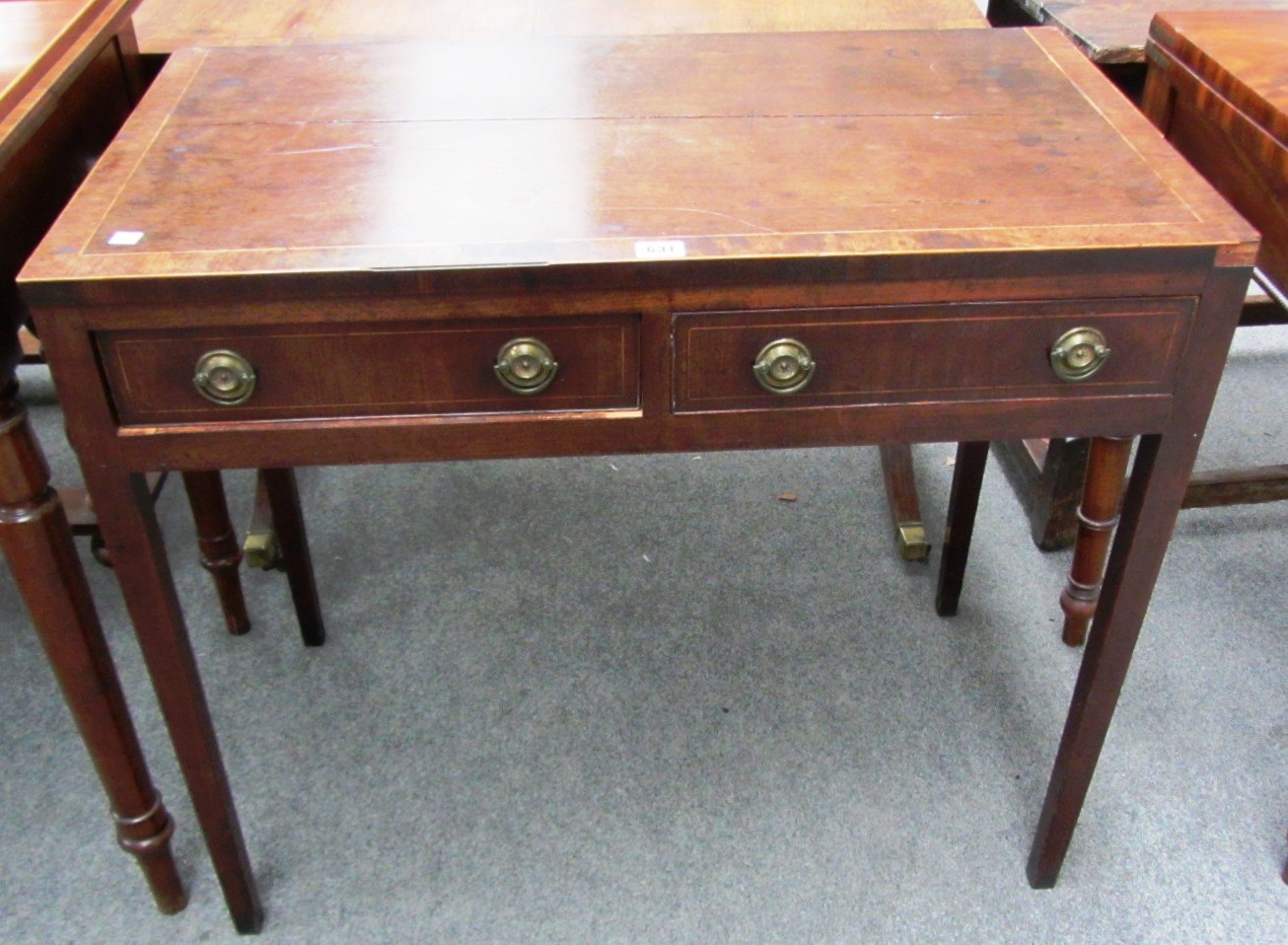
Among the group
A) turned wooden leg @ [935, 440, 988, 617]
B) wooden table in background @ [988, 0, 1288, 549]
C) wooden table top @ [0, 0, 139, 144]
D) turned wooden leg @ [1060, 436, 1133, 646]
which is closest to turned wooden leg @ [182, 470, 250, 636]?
wooden table top @ [0, 0, 139, 144]

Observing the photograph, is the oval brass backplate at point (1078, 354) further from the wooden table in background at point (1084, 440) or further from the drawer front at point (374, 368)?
the wooden table in background at point (1084, 440)

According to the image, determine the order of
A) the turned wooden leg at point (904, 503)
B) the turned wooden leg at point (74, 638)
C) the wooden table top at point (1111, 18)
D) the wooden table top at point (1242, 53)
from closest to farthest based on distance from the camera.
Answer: the turned wooden leg at point (74, 638) < the wooden table top at point (1242, 53) < the wooden table top at point (1111, 18) < the turned wooden leg at point (904, 503)

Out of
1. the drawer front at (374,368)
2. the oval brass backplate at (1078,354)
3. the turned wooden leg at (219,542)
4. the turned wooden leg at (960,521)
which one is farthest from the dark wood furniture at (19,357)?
the turned wooden leg at (960,521)

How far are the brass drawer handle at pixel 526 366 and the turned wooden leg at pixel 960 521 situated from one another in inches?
29.5

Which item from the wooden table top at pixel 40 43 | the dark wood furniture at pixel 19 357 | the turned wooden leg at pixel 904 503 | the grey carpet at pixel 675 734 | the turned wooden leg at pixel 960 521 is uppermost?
the wooden table top at pixel 40 43

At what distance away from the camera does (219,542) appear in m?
1.52

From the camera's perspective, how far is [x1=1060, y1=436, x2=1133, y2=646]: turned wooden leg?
1.38 metres

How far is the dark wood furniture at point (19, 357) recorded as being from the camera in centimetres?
97

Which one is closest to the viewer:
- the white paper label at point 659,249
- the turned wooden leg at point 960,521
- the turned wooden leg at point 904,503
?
the white paper label at point 659,249

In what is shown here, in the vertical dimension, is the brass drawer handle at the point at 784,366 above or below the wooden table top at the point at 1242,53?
below

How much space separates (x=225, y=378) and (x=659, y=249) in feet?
1.10

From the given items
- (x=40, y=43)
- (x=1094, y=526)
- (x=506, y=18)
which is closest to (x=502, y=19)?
(x=506, y=18)

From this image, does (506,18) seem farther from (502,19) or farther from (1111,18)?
(1111,18)

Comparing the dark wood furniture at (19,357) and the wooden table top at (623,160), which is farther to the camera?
the dark wood furniture at (19,357)
